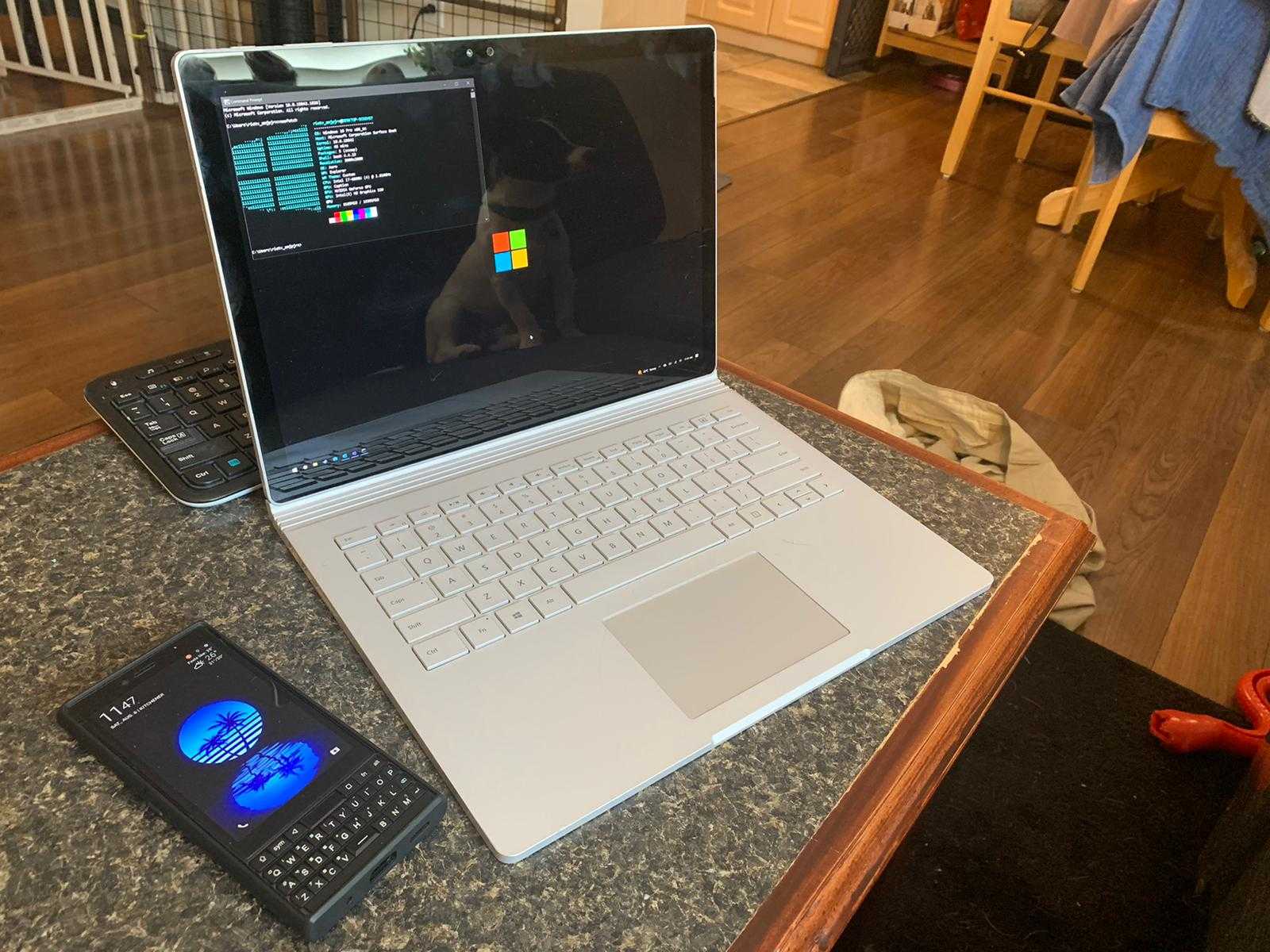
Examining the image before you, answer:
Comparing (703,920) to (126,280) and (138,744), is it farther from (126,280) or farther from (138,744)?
(126,280)

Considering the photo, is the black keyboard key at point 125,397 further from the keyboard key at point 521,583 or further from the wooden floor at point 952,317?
the wooden floor at point 952,317

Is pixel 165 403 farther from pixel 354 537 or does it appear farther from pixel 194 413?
pixel 354 537

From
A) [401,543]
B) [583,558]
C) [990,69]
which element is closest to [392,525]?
[401,543]

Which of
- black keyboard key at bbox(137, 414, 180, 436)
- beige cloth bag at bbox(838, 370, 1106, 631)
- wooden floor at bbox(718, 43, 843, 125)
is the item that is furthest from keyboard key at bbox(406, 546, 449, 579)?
wooden floor at bbox(718, 43, 843, 125)

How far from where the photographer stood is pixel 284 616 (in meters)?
0.52

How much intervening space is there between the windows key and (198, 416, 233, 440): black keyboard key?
3cm

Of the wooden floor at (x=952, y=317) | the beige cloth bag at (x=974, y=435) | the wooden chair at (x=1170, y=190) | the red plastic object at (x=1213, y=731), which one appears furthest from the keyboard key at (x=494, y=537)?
the wooden chair at (x=1170, y=190)

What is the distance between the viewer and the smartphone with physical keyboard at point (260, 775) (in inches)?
15.1

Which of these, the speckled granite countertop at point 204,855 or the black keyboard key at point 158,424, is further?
the black keyboard key at point 158,424

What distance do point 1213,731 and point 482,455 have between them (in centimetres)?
114

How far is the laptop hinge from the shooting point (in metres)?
0.58

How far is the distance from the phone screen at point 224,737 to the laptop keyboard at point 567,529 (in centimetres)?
7

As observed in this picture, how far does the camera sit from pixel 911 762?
1.62ft

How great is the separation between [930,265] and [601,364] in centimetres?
211
